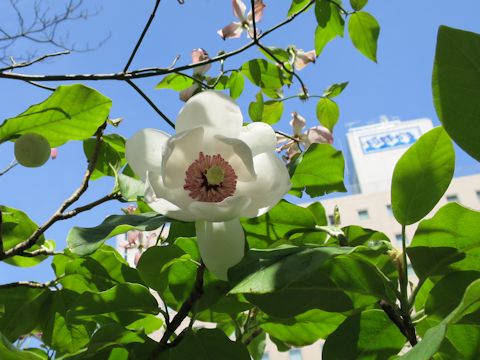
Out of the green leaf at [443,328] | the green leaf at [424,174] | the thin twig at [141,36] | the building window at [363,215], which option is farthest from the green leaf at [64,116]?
the building window at [363,215]

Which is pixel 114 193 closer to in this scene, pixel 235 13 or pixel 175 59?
pixel 175 59

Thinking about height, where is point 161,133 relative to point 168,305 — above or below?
above

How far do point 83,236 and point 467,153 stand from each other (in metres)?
0.35

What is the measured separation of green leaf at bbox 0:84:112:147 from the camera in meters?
0.59

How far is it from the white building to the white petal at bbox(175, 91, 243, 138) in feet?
45.1

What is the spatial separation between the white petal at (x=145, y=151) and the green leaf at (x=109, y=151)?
1.30 ft

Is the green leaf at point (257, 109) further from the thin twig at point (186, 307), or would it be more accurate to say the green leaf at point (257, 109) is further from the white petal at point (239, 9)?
the thin twig at point (186, 307)

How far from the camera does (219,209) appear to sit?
39cm

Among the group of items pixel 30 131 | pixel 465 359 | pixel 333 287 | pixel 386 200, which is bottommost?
pixel 386 200

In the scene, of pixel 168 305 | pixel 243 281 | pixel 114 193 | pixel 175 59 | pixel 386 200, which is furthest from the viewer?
pixel 386 200

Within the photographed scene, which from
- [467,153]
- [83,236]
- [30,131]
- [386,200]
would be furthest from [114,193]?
[386,200]

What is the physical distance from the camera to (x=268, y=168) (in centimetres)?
43

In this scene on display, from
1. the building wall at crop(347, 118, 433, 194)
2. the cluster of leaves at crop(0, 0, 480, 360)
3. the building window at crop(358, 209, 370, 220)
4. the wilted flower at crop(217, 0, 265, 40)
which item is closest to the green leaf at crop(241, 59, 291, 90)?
the wilted flower at crop(217, 0, 265, 40)

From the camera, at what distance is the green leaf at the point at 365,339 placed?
1.49ft
